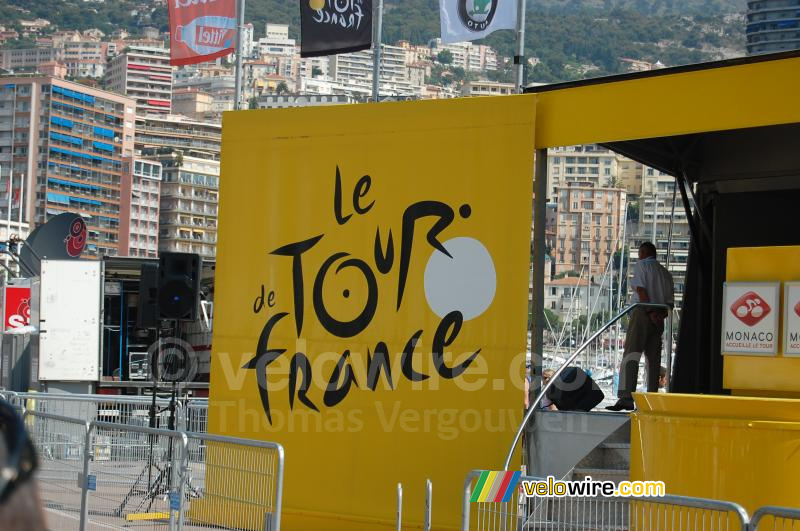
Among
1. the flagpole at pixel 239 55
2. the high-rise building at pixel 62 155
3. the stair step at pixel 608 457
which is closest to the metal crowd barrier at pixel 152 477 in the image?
the stair step at pixel 608 457

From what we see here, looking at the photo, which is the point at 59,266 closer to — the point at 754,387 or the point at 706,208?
the point at 706,208

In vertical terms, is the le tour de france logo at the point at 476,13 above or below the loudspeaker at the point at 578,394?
above

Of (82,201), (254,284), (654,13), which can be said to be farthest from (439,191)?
(82,201)

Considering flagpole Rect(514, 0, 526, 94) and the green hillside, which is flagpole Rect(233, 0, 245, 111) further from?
the green hillside

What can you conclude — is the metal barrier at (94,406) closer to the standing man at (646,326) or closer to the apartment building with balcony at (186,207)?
the standing man at (646,326)

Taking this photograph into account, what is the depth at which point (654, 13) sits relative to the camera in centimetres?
12675

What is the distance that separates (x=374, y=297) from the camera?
1100cm

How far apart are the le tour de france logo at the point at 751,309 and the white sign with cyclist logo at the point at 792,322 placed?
142 mm

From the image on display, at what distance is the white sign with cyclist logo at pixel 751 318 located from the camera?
27.2 feet

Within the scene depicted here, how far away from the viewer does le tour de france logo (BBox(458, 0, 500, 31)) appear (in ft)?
44.3

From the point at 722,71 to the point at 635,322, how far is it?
288 cm

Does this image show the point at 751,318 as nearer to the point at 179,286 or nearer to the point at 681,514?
the point at 681,514

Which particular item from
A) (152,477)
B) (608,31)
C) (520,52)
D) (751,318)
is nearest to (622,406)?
(751,318)

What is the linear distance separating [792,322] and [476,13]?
22.2ft
